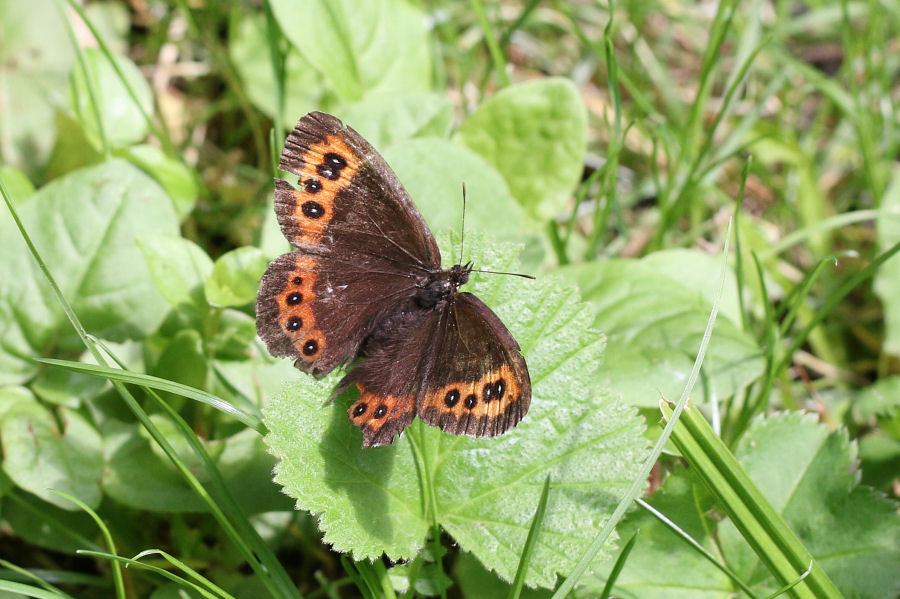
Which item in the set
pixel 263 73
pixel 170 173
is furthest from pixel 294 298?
pixel 263 73

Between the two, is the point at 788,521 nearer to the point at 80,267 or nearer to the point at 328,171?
the point at 328,171

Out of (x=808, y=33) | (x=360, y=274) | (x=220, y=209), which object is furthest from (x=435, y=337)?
(x=808, y=33)

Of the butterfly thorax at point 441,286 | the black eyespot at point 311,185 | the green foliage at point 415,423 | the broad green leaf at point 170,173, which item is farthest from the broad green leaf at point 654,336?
the broad green leaf at point 170,173

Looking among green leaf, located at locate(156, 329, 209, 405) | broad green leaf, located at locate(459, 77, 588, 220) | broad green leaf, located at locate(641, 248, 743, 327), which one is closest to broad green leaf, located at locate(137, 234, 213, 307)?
green leaf, located at locate(156, 329, 209, 405)

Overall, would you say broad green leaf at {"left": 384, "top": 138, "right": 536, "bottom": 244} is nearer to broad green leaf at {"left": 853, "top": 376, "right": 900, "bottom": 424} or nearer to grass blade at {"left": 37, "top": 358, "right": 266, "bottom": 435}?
grass blade at {"left": 37, "top": 358, "right": 266, "bottom": 435}

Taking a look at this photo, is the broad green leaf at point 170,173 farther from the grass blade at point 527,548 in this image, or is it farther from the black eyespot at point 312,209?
the grass blade at point 527,548

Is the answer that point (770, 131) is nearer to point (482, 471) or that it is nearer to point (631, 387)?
point (631, 387)
